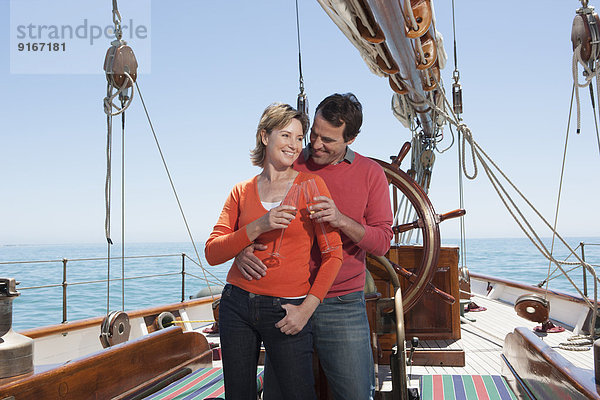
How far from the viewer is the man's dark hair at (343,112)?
1.20 m

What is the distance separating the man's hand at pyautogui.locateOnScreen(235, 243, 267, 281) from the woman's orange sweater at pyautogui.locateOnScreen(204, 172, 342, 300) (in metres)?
0.01

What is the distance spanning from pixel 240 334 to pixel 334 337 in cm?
23

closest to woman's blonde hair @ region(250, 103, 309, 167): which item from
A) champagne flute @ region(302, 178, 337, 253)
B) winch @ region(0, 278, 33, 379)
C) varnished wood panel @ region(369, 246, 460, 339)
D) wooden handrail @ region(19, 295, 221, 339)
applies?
champagne flute @ region(302, 178, 337, 253)

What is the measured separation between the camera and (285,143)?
1127 millimetres

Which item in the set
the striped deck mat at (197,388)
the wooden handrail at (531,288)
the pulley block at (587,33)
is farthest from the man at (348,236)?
the wooden handrail at (531,288)

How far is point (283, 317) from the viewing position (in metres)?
1.05

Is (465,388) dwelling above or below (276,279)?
below

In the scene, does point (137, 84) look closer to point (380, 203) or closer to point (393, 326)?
point (380, 203)

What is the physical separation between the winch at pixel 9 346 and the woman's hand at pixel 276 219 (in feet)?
2.83

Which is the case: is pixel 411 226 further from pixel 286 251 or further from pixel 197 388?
pixel 286 251

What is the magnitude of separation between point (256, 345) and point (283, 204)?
32 cm

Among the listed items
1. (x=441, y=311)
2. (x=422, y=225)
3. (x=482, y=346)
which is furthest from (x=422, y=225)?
(x=482, y=346)

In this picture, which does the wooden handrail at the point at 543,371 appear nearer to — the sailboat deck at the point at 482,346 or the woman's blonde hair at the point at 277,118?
the sailboat deck at the point at 482,346

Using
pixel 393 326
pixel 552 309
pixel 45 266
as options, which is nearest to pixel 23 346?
pixel 393 326
